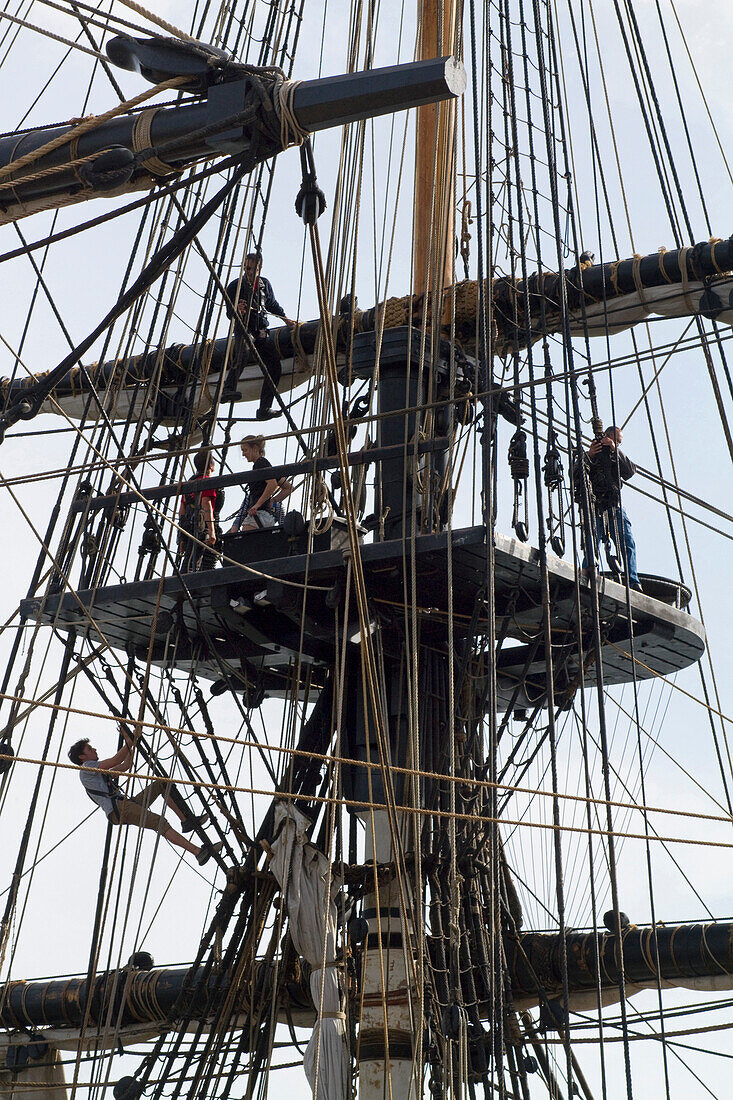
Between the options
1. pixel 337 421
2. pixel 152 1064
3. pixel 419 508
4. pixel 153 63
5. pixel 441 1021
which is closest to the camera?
pixel 153 63

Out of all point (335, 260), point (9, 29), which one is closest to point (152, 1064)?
point (335, 260)

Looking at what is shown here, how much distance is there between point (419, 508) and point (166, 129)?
408 cm

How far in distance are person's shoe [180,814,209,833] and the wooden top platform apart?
33.5 inches

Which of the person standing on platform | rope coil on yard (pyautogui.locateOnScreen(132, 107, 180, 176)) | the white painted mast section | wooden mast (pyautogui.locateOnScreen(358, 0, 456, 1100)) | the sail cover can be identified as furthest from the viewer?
the person standing on platform

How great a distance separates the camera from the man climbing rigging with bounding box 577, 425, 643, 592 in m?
8.41

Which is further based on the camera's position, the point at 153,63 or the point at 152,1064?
the point at 152,1064

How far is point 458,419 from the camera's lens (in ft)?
30.8

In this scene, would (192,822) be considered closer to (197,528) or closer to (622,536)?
(197,528)

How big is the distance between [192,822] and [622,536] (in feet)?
10.4

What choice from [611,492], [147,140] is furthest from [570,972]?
[147,140]

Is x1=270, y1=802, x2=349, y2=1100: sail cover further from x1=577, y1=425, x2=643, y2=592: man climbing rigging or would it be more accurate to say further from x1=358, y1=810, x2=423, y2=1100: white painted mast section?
x1=577, y1=425, x2=643, y2=592: man climbing rigging

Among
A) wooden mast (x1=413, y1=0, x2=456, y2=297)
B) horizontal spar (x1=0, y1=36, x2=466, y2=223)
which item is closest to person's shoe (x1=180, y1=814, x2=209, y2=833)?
wooden mast (x1=413, y1=0, x2=456, y2=297)

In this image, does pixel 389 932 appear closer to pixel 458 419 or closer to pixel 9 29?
pixel 458 419

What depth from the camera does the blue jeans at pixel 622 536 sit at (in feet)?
28.0
